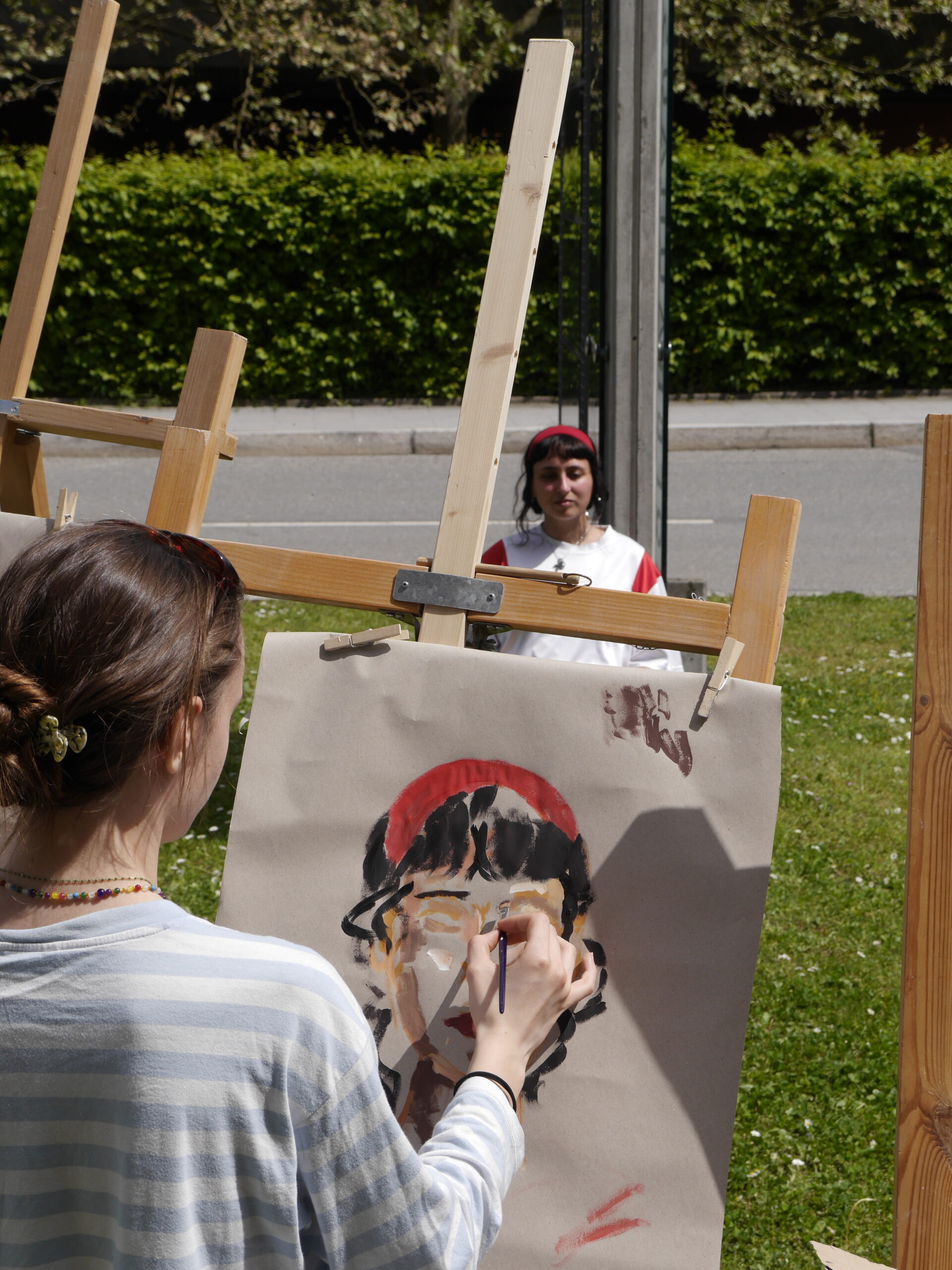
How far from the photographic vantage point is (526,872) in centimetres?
149

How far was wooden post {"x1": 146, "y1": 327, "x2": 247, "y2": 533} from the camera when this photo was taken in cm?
177

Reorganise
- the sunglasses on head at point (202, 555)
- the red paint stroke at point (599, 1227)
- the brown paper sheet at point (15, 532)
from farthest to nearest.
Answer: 1. the brown paper sheet at point (15, 532)
2. the red paint stroke at point (599, 1227)
3. the sunglasses on head at point (202, 555)

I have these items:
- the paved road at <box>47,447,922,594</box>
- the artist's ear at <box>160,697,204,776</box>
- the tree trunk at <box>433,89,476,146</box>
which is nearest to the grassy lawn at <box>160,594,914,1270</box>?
the artist's ear at <box>160,697,204,776</box>

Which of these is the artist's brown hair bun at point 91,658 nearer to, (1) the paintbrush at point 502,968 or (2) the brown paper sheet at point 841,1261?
(1) the paintbrush at point 502,968

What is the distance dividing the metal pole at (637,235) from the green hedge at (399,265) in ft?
25.9

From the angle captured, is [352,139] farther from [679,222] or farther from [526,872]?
[526,872]

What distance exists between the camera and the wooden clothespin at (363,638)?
4.97 feet

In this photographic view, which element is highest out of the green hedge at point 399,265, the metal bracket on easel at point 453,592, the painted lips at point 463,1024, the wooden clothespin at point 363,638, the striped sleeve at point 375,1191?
the green hedge at point 399,265

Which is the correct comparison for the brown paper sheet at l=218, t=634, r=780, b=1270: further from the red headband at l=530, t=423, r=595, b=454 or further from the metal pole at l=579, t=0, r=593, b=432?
the metal pole at l=579, t=0, r=593, b=432

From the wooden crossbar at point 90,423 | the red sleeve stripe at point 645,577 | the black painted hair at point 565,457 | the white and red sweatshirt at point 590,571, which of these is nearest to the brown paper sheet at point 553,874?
the wooden crossbar at point 90,423

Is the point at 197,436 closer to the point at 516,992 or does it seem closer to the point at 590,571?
the point at 516,992

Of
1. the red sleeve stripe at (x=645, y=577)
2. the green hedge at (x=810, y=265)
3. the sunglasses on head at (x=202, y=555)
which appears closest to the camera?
the sunglasses on head at (x=202, y=555)

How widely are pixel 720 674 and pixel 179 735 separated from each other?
2.39 feet

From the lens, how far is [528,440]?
1061 centimetres
